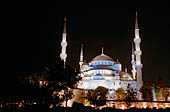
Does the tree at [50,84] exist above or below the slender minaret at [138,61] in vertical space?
below

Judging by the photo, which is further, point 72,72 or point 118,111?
point 72,72

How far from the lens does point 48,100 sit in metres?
13.2

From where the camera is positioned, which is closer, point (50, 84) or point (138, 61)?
point (50, 84)

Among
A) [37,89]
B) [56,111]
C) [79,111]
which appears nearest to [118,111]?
[79,111]

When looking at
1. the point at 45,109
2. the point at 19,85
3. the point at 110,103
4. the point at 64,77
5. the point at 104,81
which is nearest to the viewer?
the point at 45,109

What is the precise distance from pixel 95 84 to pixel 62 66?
22.2 m

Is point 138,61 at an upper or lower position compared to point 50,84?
upper

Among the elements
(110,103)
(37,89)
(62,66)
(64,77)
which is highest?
(62,66)

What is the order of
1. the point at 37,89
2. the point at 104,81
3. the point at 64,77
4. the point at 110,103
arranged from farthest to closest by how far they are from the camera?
the point at 104,81
the point at 110,103
the point at 64,77
the point at 37,89

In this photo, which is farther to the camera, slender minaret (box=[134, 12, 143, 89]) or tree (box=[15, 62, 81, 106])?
slender minaret (box=[134, 12, 143, 89])

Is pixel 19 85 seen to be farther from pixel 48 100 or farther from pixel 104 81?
pixel 104 81

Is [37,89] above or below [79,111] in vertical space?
above

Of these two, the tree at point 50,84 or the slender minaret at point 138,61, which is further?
the slender minaret at point 138,61

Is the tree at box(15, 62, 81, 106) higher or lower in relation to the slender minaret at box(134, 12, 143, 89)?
lower
